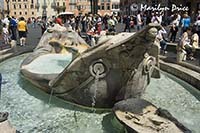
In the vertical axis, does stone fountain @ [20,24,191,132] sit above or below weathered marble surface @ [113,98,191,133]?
above

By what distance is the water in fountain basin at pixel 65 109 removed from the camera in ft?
18.6

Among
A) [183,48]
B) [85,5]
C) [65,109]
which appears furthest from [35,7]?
[65,109]

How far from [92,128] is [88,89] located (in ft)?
3.01

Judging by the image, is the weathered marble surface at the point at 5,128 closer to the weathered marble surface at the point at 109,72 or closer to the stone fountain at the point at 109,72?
the stone fountain at the point at 109,72

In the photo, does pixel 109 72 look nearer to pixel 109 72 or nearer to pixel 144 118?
pixel 109 72

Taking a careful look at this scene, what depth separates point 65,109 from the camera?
6469 millimetres

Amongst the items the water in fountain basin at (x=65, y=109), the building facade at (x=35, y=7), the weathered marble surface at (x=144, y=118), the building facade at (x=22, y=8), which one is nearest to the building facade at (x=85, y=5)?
the building facade at (x=35, y=7)

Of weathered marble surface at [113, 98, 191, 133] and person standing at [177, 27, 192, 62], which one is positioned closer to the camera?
weathered marble surface at [113, 98, 191, 133]

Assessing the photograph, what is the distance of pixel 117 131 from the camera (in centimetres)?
542

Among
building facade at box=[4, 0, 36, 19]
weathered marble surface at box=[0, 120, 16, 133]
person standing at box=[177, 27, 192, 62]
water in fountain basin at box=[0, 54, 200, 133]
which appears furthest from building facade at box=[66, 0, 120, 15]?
weathered marble surface at box=[0, 120, 16, 133]

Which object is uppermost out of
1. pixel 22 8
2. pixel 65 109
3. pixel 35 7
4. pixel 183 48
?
pixel 35 7

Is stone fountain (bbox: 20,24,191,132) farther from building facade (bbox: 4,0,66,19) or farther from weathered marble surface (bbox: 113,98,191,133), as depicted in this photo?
building facade (bbox: 4,0,66,19)

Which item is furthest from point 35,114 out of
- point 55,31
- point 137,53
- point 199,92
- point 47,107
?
point 55,31

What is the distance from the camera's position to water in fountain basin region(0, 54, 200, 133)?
568cm
